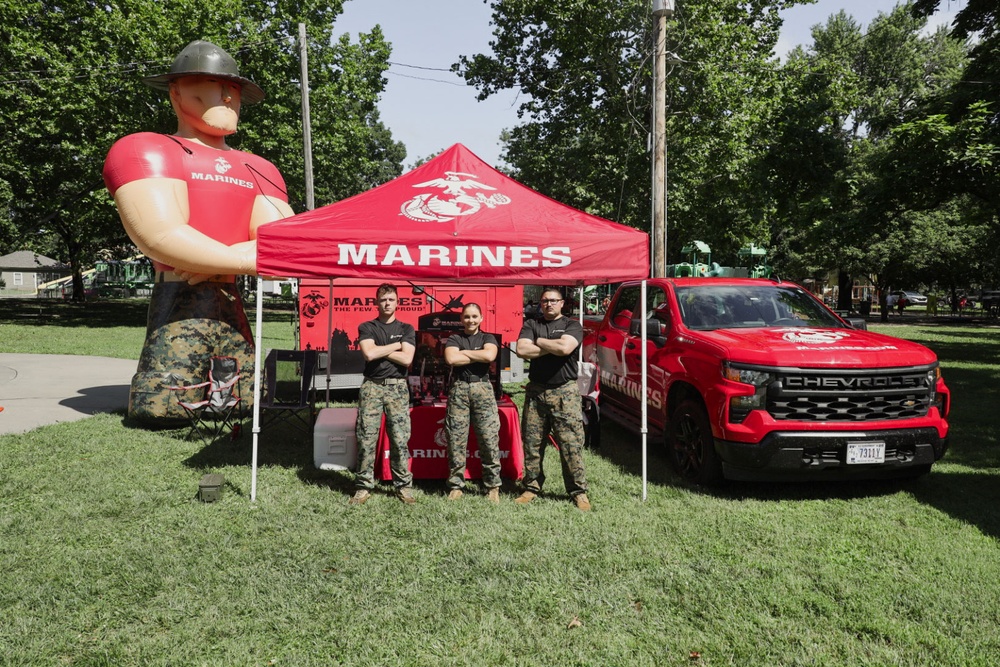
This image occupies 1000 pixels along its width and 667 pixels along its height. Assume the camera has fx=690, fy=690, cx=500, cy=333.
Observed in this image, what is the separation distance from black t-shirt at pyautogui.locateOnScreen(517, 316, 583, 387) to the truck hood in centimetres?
132

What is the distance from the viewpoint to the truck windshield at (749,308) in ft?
22.1

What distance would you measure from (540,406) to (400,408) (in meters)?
1.15

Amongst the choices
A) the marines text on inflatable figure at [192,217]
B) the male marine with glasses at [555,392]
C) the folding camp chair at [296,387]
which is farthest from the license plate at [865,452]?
the marines text on inflatable figure at [192,217]

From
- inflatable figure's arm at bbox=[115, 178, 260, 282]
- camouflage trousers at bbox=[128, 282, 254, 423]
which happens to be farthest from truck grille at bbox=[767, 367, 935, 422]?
camouflage trousers at bbox=[128, 282, 254, 423]

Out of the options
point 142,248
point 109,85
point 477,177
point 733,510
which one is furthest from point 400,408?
point 109,85

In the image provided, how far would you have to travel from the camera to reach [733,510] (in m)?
5.48

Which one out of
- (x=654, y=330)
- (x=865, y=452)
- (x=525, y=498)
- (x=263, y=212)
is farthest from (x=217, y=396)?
(x=865, y=452)

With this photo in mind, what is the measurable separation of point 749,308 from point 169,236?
19.3ft

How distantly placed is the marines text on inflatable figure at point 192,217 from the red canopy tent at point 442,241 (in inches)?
73.1

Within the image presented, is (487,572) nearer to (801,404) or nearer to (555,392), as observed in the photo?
(555,392)

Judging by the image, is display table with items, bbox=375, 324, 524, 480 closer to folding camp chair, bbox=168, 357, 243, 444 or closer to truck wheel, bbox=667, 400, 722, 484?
truck wheel, bbox=667, 400, 722, 484

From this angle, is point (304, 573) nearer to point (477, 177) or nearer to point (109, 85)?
point (477, 177)

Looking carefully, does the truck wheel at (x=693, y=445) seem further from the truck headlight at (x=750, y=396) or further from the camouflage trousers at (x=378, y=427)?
the camouflage trousers at (x=378, y=427)

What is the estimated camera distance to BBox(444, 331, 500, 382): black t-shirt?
5613 mm
